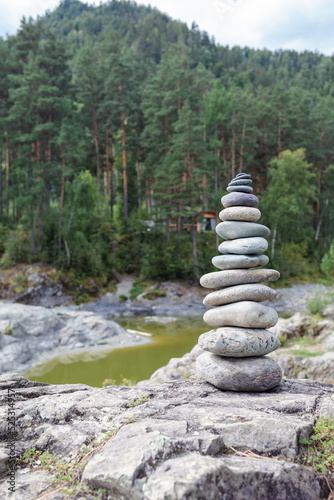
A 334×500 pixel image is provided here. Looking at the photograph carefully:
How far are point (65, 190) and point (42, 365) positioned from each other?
15422 mm

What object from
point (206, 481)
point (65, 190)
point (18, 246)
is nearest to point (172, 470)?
point (206, 481)

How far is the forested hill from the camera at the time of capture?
2445cm

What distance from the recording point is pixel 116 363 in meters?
12.3

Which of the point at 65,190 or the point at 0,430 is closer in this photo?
the point at 0,430

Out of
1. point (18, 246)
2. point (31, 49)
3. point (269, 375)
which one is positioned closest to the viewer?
point (269, 375)

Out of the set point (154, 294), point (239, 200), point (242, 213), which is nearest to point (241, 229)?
point (242, 213)

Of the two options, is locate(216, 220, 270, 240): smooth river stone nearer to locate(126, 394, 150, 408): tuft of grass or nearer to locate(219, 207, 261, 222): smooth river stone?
locate(219, 207, 261, 222): smooth river stone

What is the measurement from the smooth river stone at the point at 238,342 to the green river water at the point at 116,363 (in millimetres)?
6572

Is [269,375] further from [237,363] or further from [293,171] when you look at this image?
[293,171]

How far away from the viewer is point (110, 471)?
2.59 meters

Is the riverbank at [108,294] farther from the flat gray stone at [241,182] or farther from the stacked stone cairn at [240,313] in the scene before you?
the flat gray stone at [241,182]

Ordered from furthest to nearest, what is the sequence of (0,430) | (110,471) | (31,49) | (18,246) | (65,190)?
1. (31,49)
2. (65,190)
3. (18,246)
4. (0,430)
5. (110,471)

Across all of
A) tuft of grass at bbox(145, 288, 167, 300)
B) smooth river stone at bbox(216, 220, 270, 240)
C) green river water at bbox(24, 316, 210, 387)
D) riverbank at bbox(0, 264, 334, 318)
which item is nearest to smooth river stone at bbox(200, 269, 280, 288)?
smooth river stone at bbox(216, 220, 270, 240)

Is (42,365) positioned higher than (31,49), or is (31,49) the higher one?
(31,49)
